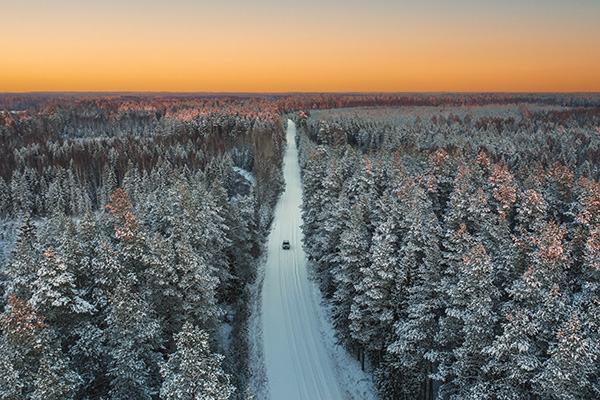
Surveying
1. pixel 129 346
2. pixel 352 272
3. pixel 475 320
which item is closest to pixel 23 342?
pixel 129 346

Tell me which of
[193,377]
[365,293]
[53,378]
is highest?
[53,378]

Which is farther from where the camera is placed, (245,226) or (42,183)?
(42,183)

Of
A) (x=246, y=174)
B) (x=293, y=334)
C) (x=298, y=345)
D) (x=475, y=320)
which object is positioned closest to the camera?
(x=475, y=320)

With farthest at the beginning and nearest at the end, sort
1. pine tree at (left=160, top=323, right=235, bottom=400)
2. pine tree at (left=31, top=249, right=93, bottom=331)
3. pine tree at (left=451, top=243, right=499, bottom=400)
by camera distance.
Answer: pine tree at (left=31, top=249, right=93, bottom=331) → pine tree at (left=451, top=243, right=499, bottom=400) → pine tree at (left=160, top=323, right=235, bottom=400)

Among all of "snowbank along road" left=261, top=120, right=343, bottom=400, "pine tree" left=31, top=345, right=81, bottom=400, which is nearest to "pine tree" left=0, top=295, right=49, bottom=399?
"pine tree" left=31, top=345, right=81, bottom=400

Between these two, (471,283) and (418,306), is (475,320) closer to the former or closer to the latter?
(471,283)

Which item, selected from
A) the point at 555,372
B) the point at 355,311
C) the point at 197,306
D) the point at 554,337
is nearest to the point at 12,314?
the point at 197,306

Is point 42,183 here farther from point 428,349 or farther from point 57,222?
point 428,349

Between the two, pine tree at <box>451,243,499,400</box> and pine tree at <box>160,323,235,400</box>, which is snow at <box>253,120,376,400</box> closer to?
pine tree at <box>451,243,499,400</box>
